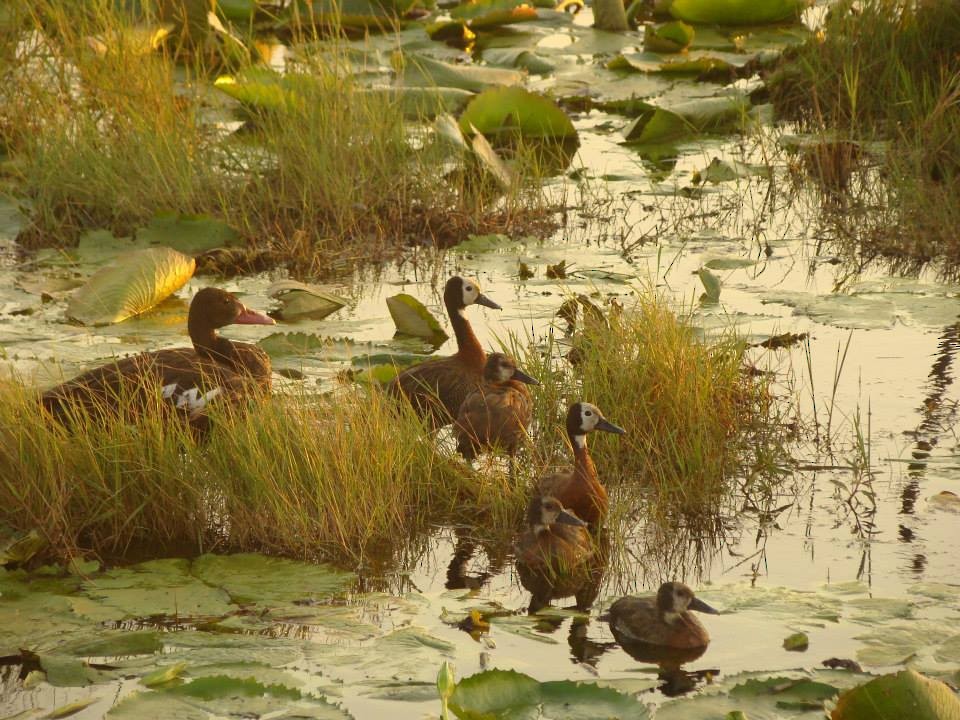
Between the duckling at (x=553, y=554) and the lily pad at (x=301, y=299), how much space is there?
2.49m

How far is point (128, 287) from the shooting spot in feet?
24.5

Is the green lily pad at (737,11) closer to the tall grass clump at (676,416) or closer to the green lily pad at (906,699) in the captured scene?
the tall grass clump at (676,416)

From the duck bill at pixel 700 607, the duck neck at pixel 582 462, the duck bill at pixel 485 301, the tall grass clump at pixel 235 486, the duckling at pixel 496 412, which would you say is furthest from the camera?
the duck bill at pixel 485 301

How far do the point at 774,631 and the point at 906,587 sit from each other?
0.54 metres

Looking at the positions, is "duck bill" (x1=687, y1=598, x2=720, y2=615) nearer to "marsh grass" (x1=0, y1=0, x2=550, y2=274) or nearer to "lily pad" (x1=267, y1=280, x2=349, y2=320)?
"lily pad" (x1=267, y1=280, x2=349, y2=320)

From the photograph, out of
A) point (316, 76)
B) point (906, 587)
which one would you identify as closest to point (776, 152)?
point (316, 76)

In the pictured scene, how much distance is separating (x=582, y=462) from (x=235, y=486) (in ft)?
4.01

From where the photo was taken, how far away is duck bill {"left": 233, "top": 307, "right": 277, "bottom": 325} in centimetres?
686

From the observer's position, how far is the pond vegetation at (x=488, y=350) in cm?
454

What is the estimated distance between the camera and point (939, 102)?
29.5 ft

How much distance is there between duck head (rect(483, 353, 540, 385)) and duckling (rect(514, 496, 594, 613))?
1139mm

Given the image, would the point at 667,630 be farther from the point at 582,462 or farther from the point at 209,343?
the point at 209,343

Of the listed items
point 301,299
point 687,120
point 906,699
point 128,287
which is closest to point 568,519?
point 906,699

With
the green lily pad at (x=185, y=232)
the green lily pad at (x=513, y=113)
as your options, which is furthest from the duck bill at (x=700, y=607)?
the green lily pad at (x=513, y=113)
